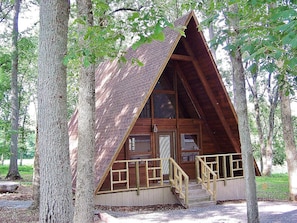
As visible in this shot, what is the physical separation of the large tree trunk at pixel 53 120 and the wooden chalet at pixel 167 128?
444cm

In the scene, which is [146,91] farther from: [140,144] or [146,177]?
[146,177]

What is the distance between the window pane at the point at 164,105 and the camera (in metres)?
11.1

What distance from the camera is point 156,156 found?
10.7 m

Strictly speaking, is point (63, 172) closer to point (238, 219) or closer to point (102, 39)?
point (102, 39)

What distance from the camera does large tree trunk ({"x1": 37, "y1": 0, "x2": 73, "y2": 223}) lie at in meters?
3.66

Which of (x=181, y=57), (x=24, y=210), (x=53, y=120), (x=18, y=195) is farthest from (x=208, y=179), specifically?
(x=53, y=120)

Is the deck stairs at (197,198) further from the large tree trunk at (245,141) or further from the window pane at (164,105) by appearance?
the large tree trunk at (245,141)

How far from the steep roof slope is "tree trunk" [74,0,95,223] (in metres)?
2.02

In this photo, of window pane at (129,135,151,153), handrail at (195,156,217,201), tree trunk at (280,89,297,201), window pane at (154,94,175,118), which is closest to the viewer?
handrail at (195,156,217,201)

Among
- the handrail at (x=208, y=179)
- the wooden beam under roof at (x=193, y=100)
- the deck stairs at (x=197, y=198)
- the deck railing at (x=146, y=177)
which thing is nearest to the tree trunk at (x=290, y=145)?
the handrail at (x=208, y=179)

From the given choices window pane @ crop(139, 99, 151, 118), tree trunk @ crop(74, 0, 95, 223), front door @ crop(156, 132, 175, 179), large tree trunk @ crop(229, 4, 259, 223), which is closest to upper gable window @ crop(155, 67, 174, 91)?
window pane @ crop(139, 99, 151, 118)

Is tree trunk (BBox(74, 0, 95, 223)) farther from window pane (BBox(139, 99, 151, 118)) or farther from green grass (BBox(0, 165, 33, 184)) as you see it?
green grass (BBox(0, 165, 33, 184))

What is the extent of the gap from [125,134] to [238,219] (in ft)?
11.4

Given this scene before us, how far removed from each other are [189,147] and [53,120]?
27.9 ft
